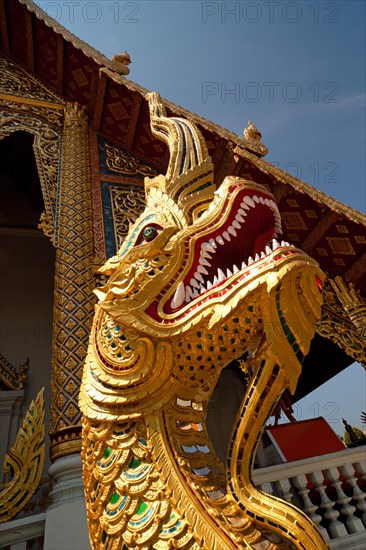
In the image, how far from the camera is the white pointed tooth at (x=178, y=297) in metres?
0.96

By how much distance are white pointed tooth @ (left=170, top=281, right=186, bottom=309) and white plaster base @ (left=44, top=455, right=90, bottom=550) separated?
933 millimetres

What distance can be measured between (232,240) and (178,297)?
0.65 ft

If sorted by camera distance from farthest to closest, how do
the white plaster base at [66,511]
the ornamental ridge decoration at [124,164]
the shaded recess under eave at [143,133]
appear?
the ornamental ridge decoration at [124,164] → the shaded recess under eave at [143,133] → the white plaster base at [66,511]

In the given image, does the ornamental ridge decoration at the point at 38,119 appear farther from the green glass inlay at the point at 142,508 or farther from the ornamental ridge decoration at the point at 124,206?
the green glass inlay at the point at 142,508

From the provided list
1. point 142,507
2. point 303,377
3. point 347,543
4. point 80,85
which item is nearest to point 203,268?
point 142,507

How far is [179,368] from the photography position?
36.5 inches

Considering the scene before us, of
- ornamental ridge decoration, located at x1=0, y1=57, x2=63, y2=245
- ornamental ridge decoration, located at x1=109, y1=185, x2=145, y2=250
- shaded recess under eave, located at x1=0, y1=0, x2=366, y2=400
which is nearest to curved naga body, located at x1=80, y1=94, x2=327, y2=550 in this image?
ornamental ridge decoration, located at x1=109, y1=185, x2=145, y2=250

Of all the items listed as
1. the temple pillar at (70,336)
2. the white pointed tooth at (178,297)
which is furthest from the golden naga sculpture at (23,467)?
the white pointed tooth at (178,297)

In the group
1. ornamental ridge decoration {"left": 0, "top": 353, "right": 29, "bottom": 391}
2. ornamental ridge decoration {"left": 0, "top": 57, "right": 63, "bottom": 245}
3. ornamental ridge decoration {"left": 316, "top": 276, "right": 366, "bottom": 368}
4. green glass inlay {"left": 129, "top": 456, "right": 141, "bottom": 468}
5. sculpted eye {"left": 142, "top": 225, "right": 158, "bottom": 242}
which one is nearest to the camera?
green glass inlay {"left": 129, "top": 456, "right": 141, "bottom": 468}

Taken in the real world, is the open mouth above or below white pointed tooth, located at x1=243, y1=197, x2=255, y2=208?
below

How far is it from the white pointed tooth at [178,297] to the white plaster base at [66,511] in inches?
36.7

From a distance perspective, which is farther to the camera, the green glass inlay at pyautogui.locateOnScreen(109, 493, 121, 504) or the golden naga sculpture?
the golden naga sculpture

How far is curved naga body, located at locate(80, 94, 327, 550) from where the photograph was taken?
2.50 feet

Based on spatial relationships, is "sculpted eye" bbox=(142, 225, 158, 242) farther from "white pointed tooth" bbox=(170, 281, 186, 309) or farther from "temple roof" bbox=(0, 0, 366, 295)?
"temple roof" bbox=(0, 0, 366, 295)
